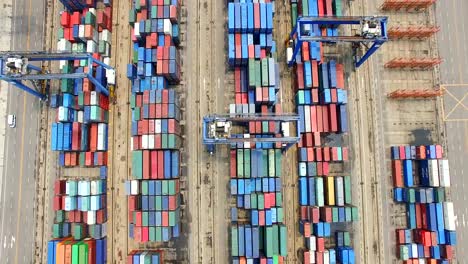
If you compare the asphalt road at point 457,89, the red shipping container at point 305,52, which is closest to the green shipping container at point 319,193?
the red shipping container at point 305,52

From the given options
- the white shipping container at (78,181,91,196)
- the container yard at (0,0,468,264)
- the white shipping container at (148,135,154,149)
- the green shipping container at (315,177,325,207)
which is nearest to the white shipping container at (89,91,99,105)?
the container yard at (0,0,468,264)

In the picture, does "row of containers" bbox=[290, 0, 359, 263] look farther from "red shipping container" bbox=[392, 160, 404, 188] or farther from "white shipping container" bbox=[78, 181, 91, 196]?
"white shipping container" bbox=[78, 181, 91, 196]

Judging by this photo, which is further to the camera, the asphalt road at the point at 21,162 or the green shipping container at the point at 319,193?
the asphalt road at the point at 21,162

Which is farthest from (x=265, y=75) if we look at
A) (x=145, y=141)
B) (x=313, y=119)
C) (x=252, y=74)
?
(x=145, y=141)

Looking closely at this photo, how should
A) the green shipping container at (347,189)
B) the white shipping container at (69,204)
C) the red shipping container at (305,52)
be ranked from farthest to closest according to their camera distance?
1. the red shipping container at (305,52)
2. the green shipping container at (347,189)
3. the white shipping container at (69,204)

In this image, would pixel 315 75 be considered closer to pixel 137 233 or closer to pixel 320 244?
pixel 320 244

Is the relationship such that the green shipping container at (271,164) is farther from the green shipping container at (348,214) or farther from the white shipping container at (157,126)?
the white shipping container at (157,126)
